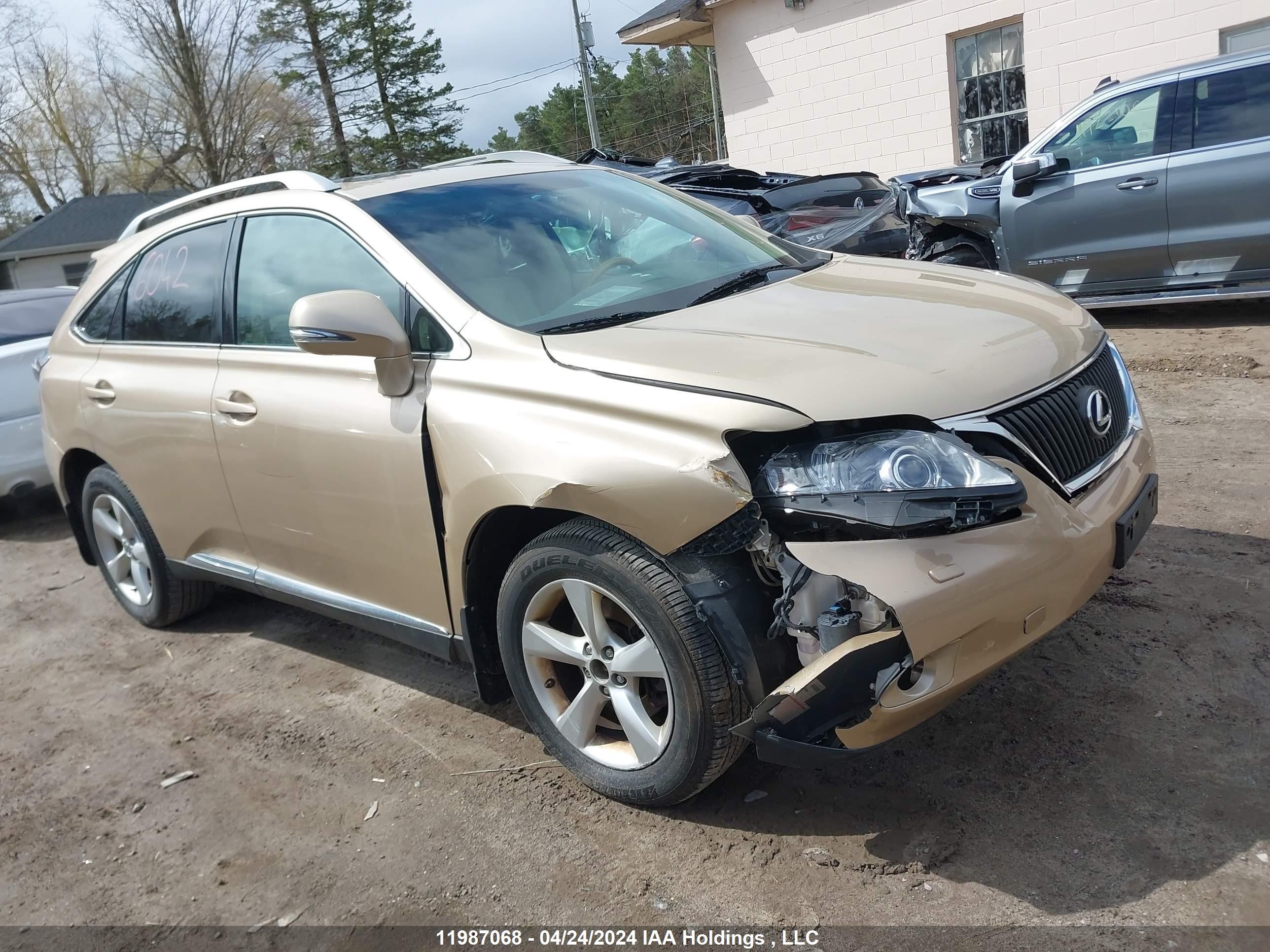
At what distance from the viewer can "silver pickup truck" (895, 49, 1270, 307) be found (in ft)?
23.2

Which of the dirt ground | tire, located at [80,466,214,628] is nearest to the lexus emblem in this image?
the dirt ground

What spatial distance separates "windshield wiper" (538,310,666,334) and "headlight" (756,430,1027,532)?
79cm

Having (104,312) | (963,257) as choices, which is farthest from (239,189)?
(963,257)

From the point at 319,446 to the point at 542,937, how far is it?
1.68 metres

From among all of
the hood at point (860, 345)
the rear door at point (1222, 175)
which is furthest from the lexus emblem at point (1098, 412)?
the rear door at point (1222, 175)

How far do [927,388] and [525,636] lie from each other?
4.31ft

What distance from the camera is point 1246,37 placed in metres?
10.9

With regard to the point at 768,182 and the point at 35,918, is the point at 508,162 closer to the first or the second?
the point at 35,918

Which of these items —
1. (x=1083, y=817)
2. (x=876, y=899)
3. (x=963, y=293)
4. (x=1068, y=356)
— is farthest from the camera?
(x=963, y=293)

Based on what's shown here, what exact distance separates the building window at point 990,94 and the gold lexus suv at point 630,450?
1018 cm

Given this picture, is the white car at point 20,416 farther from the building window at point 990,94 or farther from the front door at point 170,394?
the building window at point 990,94

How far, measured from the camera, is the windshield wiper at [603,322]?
10.1 feet

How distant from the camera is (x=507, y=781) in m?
3.30

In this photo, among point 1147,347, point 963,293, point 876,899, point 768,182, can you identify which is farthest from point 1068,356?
point 768,182
